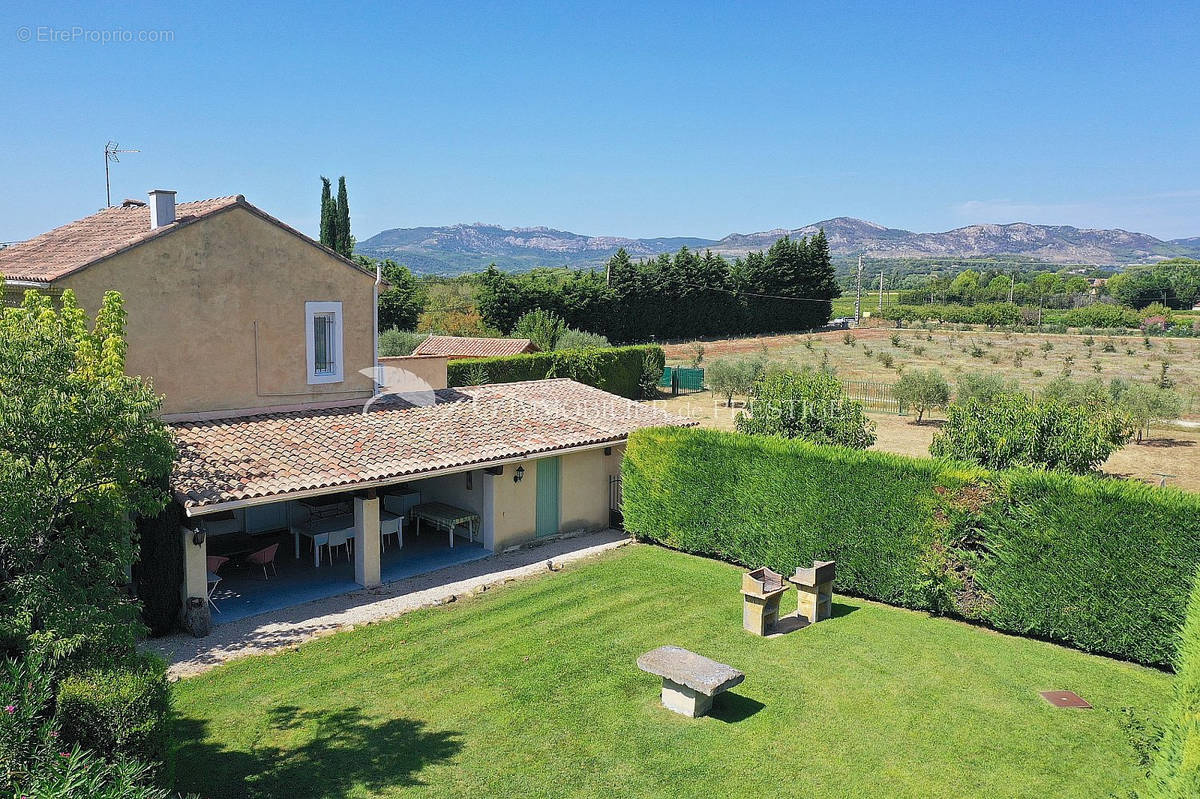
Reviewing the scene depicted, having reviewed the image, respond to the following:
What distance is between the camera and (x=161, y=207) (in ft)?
50.7

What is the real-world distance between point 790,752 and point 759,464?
23.9 feet

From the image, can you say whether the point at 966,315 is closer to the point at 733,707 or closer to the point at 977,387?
the point at 977,387

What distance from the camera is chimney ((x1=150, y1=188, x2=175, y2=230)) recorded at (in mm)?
15305

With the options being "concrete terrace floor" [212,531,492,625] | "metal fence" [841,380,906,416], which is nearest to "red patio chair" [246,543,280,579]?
"concrete terrace floor" [212,531,492,625]

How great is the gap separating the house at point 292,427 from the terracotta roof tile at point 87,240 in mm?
60

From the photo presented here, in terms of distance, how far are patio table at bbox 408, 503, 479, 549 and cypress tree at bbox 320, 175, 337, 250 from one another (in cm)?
5123

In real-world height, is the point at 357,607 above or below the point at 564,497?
below

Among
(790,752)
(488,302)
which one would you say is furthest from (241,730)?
(488,302)

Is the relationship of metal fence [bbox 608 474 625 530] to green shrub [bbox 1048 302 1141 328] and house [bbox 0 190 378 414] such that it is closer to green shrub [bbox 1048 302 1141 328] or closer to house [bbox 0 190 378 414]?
house [bbox 0 190 378 414]

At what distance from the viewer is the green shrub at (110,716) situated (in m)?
6.68

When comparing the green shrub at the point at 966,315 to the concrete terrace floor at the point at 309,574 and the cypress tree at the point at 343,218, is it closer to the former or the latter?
the cypress tree at the point at 343,218

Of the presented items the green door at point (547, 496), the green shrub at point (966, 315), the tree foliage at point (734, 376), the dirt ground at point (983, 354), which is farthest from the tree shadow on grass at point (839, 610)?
the green shrub at point (966, 315)

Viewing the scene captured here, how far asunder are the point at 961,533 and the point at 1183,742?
7540mm

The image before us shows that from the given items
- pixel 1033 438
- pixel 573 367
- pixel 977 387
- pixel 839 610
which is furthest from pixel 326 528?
pixel 977 387
